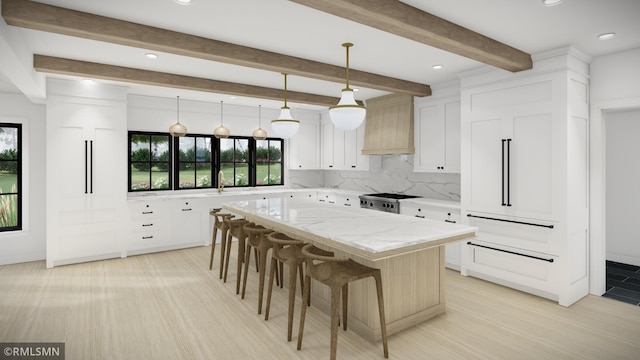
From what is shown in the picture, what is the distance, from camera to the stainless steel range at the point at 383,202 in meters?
5.54

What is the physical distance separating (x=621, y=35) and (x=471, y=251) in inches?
110

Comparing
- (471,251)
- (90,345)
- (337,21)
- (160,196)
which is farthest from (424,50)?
(160,196)

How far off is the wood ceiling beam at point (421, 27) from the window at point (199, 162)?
504 cm

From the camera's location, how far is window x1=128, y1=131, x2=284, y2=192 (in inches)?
249

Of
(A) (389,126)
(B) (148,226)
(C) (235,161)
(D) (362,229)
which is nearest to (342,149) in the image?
(A) (389,126)

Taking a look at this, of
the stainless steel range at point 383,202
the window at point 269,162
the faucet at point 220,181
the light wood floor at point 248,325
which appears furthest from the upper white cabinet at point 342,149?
the light wood floor at point 248,325

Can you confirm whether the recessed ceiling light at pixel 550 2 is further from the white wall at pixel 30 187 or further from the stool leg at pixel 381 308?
the white wall at pixel 30 187

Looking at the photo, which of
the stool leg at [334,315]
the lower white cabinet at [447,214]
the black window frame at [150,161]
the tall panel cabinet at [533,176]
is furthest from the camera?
the black window frame at [150,161]

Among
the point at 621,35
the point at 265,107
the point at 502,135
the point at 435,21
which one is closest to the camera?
the point at 435,21

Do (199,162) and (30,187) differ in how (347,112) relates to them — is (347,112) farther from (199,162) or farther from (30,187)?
(30,187)

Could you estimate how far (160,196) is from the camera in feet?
19.6

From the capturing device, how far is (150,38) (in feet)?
10.2

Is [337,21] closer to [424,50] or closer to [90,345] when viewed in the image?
[424,50]

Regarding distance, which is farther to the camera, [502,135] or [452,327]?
[502,135]
